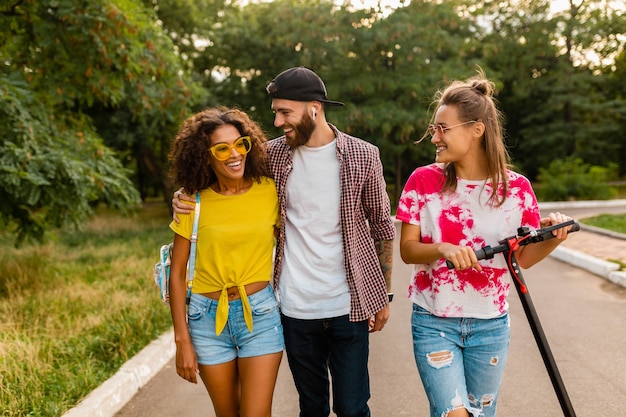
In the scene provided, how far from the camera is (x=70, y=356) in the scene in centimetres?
532

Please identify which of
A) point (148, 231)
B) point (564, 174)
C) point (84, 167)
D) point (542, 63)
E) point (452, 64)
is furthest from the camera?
point (542, 63)

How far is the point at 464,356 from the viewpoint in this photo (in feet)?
8.93

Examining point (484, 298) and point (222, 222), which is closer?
point (484, 298)

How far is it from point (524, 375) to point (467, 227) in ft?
8.90

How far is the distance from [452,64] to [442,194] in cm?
2039

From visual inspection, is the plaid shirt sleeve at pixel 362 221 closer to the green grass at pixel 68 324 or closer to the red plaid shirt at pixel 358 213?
the red plaid shirt at pixel 358 213

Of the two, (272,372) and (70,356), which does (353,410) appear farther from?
(70,356)

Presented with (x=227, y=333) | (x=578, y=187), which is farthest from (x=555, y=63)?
(x=227, y=333)

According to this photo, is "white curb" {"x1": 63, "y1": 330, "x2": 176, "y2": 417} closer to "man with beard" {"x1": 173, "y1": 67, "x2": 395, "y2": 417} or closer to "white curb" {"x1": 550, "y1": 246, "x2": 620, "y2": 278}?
"man with beard" {"x1": 173, "y1": 67, "x2": 395, "y2": 417}

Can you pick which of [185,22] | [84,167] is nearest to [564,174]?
[185,22]

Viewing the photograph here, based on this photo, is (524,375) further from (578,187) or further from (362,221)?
(578,187)

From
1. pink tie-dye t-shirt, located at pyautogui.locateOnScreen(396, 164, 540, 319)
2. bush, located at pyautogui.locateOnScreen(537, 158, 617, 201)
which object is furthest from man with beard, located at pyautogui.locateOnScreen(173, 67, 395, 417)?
bush, located at pyautogui.locateOnScreen(537, 158, 617, 201)

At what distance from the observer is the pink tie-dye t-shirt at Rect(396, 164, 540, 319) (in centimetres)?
268

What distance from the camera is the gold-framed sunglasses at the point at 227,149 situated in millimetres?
2857
